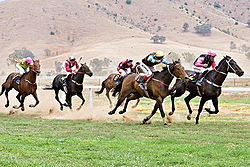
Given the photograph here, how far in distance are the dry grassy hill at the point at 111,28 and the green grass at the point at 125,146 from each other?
2493 inches

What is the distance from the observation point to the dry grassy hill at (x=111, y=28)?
3455 inches

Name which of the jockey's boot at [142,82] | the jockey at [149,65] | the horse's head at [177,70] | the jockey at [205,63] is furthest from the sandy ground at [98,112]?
the horse's head at [177,70]

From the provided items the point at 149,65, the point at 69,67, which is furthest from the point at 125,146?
the point at 69,67

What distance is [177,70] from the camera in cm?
1257

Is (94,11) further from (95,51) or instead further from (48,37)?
(95,51)

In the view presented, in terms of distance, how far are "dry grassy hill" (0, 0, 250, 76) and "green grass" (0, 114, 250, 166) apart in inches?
2493

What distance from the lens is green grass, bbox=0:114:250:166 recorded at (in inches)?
280

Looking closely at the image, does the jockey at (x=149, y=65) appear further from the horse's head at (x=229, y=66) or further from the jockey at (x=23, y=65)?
the jockey at (x=23, y=65)

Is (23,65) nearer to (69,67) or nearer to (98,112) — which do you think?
(69,67)

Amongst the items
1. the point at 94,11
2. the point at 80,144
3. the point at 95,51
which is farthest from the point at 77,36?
the point at 80,144

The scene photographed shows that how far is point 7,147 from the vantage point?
811 centimetres

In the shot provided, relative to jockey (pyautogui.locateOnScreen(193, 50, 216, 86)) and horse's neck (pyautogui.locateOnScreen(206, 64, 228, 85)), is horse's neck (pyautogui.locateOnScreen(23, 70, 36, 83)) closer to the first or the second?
jockey (pyautogui.locateOnScreen(193, 50, 216, 86))

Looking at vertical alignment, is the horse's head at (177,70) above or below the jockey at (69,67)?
above

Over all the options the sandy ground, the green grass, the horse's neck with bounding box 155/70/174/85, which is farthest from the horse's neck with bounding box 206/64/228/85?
the sandy ground
